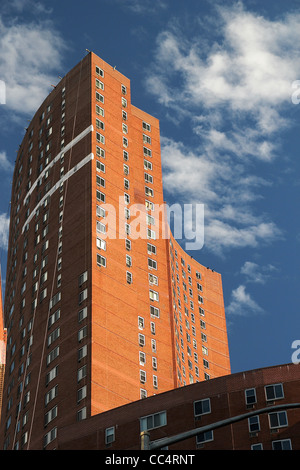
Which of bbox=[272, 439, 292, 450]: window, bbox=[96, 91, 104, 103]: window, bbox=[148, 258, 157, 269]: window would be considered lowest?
bbox=[272, 439, 292, 450]: window

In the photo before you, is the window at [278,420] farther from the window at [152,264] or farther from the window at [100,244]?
the window at [152,264]

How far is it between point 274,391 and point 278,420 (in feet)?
11.5

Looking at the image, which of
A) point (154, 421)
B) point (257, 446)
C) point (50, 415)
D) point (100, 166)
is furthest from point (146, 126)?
point (257, 446)

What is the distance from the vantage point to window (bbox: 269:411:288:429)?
2985 inches

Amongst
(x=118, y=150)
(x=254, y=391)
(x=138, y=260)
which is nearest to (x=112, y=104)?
(x=118, y=150)

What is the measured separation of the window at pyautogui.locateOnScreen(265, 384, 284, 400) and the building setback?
26.2 meters

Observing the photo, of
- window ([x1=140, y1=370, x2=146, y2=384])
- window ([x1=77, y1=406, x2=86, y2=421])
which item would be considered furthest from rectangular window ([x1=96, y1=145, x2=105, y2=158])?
window ([x1=77, y1=406, x2=86, y2=421])

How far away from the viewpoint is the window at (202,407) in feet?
263

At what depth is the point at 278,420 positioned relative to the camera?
76188 mm

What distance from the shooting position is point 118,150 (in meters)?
130

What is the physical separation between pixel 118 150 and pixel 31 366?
3757cm

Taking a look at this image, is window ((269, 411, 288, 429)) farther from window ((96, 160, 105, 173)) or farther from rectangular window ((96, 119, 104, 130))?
rectangular window ((96, 119, 104, 130))

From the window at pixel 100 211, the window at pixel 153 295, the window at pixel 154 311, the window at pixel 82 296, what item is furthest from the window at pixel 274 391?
the window at pixel 100 211

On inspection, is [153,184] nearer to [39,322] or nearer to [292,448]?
[39,322]
